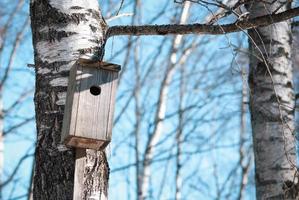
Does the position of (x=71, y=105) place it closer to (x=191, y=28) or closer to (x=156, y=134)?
(x=191, y=28)

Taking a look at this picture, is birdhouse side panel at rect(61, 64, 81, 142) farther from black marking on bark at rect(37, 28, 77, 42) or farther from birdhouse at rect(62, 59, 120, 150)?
black marking on bark at rect(37, 28, 77, 42)

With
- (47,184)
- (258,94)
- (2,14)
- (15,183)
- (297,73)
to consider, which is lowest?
(47,184)

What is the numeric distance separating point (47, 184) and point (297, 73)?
26.2 ft

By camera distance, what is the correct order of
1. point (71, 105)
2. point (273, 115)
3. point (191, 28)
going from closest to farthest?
point (71, 105) < point (191, 28) < point (273, 115)

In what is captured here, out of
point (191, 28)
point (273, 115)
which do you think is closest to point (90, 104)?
point (191, 28)

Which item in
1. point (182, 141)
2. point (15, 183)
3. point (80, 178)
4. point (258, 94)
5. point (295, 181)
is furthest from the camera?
point (182, 141)

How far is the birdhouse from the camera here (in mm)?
2537

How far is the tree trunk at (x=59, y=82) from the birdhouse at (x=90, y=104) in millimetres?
76

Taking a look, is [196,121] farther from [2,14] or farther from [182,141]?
[2,14]

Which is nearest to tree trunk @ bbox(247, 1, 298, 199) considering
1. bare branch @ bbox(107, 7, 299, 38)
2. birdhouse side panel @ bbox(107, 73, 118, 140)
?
bare branch @ bbox(107, 7, 299, 38)

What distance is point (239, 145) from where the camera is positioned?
466 inches

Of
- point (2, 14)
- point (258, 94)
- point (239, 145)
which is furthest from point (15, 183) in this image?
point (258, 94)

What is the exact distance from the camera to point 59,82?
8.88ft

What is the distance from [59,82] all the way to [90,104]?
8.0 inches
